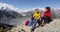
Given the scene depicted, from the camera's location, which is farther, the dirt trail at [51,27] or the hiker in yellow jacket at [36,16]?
the hiker in yellow jacket at [36,16]

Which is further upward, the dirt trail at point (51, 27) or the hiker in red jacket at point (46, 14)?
the hiker in red jacket at point (46, 14)

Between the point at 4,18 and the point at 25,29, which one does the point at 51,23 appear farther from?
the point at 4,18

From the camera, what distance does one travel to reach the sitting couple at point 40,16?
9.02m

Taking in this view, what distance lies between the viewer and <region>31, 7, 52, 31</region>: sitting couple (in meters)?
9.02

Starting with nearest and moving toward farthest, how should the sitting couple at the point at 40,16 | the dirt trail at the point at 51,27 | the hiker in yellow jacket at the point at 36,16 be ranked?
the dirt trail at the point at 51,27 < the sitting couple at the point at 40,16 < the hiker in yellow jacket at the point at 36,16

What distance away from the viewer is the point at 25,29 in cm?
998

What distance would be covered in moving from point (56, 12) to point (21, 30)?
2119mm

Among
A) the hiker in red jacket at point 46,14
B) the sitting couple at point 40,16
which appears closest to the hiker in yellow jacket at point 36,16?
the sitting couple at point 40,16

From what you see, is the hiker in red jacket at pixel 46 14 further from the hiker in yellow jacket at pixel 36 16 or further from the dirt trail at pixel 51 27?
the dirt trail at pixel 51 27

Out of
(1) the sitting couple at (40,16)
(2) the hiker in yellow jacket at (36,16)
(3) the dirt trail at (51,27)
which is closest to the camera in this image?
(3) the dirt trail at (51,27)

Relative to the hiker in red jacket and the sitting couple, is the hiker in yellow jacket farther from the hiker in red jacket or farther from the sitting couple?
the hiker in red jacket

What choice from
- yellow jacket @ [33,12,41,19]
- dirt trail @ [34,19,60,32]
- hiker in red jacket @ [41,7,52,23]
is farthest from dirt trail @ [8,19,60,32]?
yellow jacket @ [33,12,41,19]

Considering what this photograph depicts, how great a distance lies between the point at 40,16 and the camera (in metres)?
9.23

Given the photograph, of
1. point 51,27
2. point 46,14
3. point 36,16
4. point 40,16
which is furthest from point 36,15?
point 51,27
